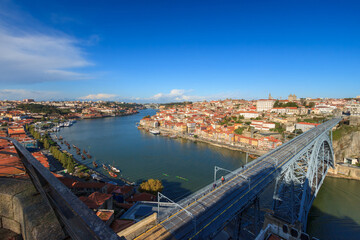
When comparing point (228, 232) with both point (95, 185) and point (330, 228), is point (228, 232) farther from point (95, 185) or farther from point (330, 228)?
point (95, 185)

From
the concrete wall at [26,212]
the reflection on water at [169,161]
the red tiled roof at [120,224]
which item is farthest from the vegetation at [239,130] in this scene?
the concrete wall at [26,212]

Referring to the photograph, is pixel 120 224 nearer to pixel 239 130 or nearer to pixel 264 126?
pixel 239 130

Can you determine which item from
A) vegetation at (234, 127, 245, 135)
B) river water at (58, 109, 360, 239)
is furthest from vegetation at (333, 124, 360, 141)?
vegetation at (234, 127, 245, 135)

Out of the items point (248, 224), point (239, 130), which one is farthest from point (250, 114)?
point (248, 224)

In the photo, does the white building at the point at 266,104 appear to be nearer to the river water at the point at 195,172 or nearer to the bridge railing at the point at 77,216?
the river water at the point at 195,172

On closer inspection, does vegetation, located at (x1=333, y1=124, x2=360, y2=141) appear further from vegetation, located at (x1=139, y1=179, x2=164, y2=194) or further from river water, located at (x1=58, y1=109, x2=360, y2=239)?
vegetation, located at (x1=139, y1=179, x2=164, y2=194)

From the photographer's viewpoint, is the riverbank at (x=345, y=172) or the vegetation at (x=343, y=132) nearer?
the riverbank at (x=345, y=172)

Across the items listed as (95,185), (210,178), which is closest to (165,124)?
(210,178)
